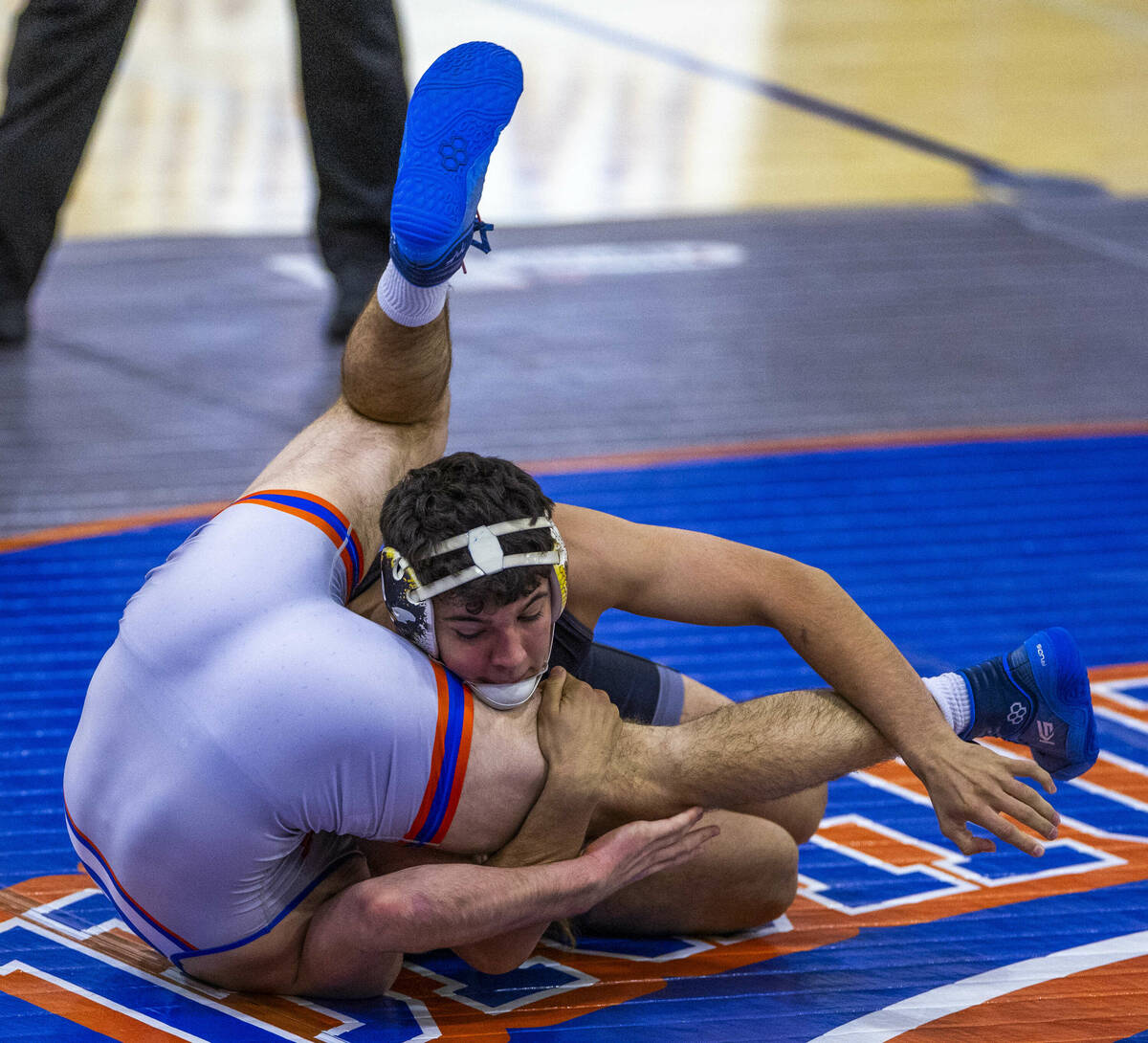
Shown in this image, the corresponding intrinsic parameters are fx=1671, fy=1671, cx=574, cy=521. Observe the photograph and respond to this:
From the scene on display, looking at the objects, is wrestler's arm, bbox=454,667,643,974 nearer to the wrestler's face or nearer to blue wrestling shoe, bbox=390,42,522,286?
the wrestler's face

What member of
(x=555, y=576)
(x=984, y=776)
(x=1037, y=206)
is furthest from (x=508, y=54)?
(x=1037, y=206)

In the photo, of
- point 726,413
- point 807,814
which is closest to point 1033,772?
point 807,814

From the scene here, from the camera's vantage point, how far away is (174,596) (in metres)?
1.87

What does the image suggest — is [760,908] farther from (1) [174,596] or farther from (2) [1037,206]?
(2) [1037,206]

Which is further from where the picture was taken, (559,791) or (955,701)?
(955,701)

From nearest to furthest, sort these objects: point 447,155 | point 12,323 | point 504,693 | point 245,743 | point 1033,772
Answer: point 245,743 → point 504,693 → point 1033,772 → point 447,155 → point 12,323

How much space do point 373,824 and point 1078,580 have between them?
194 centimetres

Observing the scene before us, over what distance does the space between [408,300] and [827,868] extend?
3.32 feet

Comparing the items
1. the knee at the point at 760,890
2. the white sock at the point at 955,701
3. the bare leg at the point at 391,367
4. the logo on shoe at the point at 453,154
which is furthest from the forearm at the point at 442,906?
the logo on shoe at the point at 453,154

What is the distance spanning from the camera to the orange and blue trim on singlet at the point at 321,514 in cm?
204

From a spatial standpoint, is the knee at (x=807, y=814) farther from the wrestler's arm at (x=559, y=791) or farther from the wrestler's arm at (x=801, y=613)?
the wrestler's arm at (x=559, y=791)

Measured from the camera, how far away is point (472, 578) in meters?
1.83

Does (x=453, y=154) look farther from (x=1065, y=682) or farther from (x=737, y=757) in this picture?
(x=1065, y=682)

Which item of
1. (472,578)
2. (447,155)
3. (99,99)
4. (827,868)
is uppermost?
(447,155)
